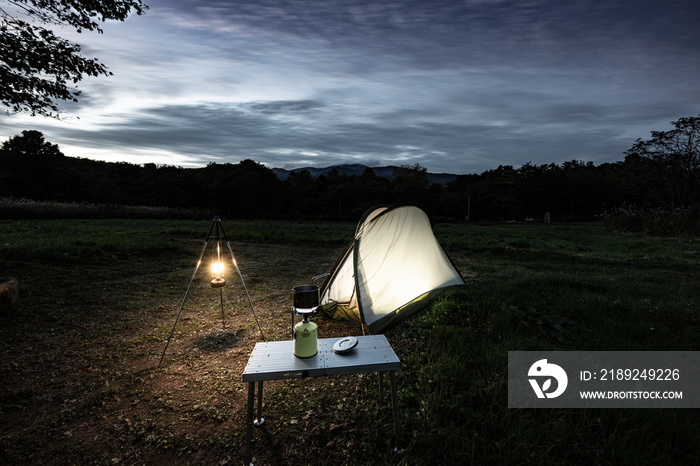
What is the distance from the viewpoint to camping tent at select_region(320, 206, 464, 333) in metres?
5.90

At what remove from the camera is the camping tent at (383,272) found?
5902mm

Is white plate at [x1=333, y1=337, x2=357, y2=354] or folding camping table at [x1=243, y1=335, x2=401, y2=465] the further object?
white plate at [x1=333, y1=337, x2=357, y2=354]

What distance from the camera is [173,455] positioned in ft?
10.1

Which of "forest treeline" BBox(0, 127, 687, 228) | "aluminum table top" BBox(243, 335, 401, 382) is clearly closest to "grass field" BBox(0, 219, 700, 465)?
"aluminum table top" BBox(243, 335, 401, 382)

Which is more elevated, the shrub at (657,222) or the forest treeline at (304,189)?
the forest treeline at (304,189)

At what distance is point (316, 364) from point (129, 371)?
342 centimetres

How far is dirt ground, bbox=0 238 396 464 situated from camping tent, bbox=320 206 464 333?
1.78ft

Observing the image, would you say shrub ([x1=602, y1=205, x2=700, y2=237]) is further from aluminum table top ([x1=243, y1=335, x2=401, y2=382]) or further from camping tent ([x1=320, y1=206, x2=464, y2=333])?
aluminum table top ([x1=243, y1=335, x2=401, y2=382])

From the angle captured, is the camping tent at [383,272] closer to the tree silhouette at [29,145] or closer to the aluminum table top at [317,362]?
the aluminum table top at [317,362]

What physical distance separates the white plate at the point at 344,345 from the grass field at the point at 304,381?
3.03 feet

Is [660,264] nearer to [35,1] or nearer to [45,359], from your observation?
[45,359]

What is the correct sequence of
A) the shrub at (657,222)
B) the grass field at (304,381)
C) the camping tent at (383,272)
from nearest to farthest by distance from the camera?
1. the grass field at (304,381)
2. the camping tent at (383,272)
3. the shrub at (657,222)

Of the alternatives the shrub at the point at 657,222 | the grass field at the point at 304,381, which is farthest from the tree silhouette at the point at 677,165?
the grass field at the point at 304,381

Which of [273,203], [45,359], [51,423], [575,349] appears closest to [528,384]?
[575,349]
